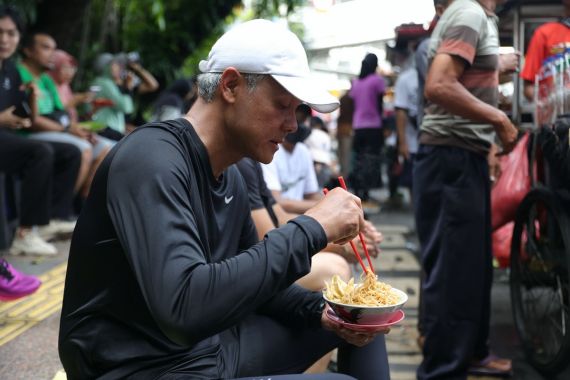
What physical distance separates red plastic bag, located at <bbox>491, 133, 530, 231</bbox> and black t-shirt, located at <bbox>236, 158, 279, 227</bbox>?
5.40 feet

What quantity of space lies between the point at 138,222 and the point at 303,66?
2.12 feet

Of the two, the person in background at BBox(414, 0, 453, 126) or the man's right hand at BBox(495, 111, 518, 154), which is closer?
the man's right hand at BBox(495, 111, 518, 154)

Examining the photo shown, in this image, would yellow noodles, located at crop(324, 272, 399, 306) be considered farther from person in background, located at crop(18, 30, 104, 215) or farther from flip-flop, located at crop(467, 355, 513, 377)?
person in background, located at crop(18, 30, 104, 215)

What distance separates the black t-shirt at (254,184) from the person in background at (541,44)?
198 cm

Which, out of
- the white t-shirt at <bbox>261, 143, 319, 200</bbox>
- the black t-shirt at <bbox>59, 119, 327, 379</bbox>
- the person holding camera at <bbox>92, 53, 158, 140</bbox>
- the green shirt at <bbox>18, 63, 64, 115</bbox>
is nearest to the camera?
the black t-shirt at <bbox>59, 119, 327, 379</bbox>

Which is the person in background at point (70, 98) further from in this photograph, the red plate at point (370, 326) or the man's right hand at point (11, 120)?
the red plate at point (370, 326)

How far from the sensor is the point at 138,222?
64.0 inches

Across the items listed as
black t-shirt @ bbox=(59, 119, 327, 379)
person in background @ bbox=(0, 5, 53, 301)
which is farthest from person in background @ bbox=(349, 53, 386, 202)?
black t-shirt @ bbox=(59, 119, 327, 379)

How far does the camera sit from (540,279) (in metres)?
3.75

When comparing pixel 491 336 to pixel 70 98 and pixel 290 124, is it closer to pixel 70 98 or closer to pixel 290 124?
pixel 290 124

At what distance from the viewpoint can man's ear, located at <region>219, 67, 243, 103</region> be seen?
73.5 inches

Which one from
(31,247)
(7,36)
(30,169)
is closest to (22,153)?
(30,169)

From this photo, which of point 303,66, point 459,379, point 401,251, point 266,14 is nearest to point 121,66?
A: point 266,14

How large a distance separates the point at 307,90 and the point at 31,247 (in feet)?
13.4
